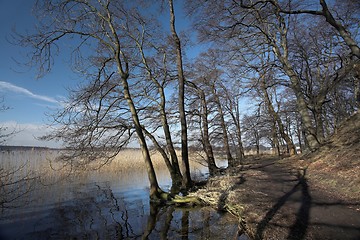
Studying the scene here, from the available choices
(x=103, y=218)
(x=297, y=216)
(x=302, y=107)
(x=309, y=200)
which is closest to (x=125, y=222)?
(x=103, y=218)

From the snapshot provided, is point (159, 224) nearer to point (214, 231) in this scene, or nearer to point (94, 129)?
point (214, 231)

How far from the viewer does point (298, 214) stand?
16.7ft

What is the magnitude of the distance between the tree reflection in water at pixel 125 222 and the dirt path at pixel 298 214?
74 centimetres

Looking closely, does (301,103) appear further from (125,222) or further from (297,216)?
(125,222)

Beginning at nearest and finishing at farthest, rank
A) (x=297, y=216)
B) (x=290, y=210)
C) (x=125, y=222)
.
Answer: (x=297, y=216) → (x=290, y=210) → (x=125, y=222)

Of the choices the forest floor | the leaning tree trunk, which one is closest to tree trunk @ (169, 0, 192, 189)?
the forest floor

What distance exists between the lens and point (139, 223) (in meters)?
6.91

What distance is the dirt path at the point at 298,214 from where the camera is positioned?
4270 mm

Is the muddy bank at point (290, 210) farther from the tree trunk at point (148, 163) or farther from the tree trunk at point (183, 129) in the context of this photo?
the tree trunk at point (183, 129)

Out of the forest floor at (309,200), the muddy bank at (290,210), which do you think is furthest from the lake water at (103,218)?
the forest floor at (309,200)

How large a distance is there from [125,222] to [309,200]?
503 cm

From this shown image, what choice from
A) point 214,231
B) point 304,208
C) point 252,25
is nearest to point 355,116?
point 252,25

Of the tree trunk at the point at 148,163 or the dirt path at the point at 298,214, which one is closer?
the dirt path at the point at 298,214

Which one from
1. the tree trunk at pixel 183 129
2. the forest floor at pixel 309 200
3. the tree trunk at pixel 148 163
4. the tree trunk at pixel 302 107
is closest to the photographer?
the forest floor at pixel 309 200
